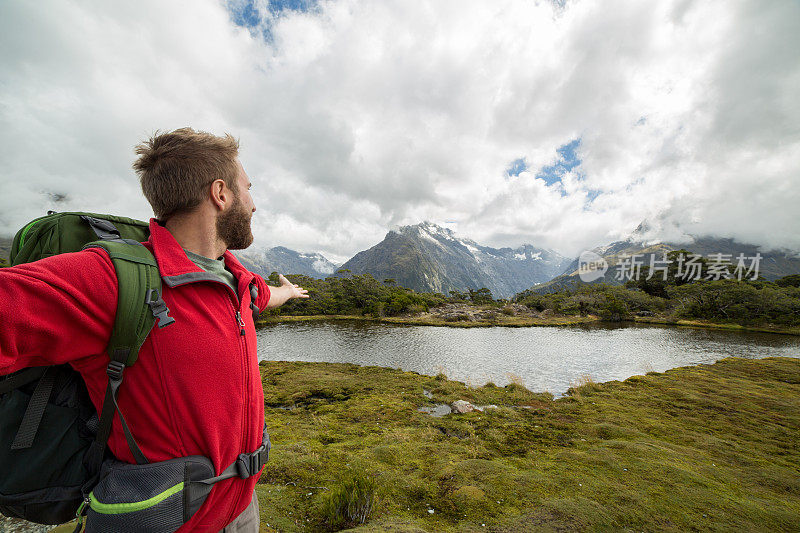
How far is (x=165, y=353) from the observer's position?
162 cm

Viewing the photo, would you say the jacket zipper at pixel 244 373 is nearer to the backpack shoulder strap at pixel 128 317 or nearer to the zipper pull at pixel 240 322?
the zipper pull at pixel 240 322

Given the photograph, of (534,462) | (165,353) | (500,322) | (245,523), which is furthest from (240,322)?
(500,322)

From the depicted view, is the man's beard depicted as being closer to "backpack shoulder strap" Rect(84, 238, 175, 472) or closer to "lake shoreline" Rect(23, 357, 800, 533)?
"backpack shoulder strap" Rect(84, 238, 175, 472)

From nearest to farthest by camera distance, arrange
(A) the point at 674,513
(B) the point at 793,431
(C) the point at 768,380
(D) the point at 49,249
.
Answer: (D) the point at 49,249 < (A) the point at 674,513 < (B) the point at 793,431 < (C) the point at 768,380

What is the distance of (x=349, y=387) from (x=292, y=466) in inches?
453

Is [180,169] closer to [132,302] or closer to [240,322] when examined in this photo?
[132,302]

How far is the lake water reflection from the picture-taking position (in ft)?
85.4

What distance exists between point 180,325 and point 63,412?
0.70 m

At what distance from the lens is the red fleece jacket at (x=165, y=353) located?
1.21m

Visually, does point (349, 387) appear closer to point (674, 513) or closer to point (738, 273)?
point (674, 513)

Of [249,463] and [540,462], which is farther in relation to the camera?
[540,462]

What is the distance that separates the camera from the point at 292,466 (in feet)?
25.0

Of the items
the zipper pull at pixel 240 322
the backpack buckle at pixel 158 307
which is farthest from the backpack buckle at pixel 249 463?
the backpack buckle at pixel 158 307

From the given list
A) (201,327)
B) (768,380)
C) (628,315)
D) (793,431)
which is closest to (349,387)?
(201,327)
